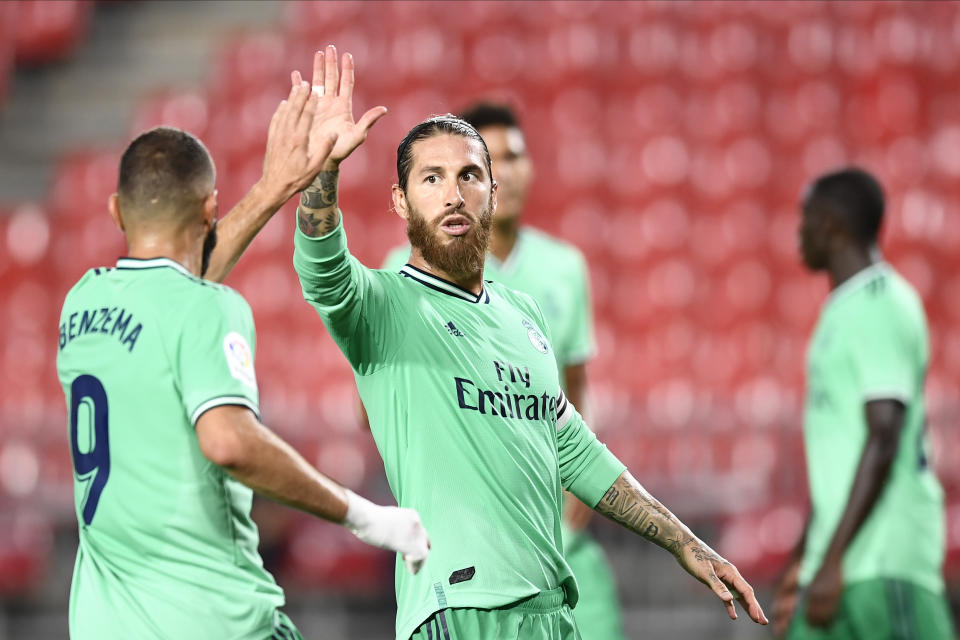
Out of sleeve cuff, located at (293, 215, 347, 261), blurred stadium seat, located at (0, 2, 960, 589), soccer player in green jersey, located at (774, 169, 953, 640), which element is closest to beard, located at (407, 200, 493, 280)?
sleeve cuff, located at (293, 215, 347, 261)

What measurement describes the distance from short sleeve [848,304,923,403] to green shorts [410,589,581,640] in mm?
1854

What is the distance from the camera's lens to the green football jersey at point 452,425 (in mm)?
2746

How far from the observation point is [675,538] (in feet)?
10.1

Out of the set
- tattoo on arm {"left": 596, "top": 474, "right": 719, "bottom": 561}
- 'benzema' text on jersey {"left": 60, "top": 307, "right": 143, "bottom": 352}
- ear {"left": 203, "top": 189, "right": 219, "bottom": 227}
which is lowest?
tattoo on arm {"left": 596, "top": 474, "right": 719, "bottom": 561}

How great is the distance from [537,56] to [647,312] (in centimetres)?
312

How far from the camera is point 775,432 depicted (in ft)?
25.6

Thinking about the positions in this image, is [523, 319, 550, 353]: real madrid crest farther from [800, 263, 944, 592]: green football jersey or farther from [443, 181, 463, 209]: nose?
[800, 263, 944, 592]: green football jersey

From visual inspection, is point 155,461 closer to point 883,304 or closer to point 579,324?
point 579,324

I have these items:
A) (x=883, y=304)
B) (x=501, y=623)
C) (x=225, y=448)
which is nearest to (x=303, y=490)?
(x=225, y=448)

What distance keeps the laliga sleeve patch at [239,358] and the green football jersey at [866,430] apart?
2338 millimetres

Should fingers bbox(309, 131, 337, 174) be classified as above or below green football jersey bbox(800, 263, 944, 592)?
above

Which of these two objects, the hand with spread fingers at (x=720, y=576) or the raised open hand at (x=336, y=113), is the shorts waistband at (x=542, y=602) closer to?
the hand with spread fingers at (x=720, y=576)

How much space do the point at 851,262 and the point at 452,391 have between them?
2.18 meters

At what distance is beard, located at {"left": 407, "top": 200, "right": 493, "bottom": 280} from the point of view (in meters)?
2.90
